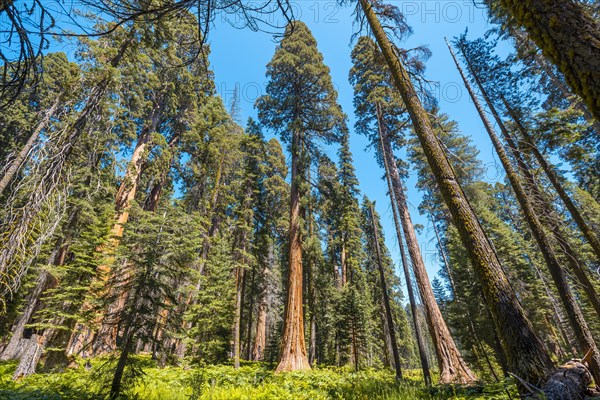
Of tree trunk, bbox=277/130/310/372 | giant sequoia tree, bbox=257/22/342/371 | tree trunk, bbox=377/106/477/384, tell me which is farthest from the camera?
giant sequoia tree, bbox=257/22/342/371

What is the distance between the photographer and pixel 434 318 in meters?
7.52

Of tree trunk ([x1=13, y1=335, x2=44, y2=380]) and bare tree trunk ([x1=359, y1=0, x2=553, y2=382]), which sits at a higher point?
bare tree trunk ([x1=359, y1=0, x2=553, y2=382])

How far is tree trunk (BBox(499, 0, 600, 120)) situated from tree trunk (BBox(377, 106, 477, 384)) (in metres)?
7.60

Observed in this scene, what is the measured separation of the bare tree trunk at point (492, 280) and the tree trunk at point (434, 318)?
5372 mm

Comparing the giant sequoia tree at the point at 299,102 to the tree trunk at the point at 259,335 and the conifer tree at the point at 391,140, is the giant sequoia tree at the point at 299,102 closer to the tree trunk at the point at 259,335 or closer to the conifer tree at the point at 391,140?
the conifer tree at the point at 391,140

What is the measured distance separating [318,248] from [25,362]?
374 inches

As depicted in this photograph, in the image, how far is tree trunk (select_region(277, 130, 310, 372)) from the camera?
7.74m

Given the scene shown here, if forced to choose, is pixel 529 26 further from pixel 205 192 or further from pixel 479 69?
pixel 205 192

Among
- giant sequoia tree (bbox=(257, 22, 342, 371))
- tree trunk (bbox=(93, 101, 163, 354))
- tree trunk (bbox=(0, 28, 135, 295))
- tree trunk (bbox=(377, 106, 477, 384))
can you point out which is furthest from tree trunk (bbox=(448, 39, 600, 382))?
tree trunk (bbox=(93, 101, 163, 354))

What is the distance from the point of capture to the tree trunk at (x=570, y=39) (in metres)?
1.65

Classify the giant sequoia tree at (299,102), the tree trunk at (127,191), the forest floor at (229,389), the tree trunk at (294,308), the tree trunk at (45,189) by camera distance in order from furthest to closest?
1. the giant sequoia tree at (299,102)
2. the tree trunk at (127,191)
3. the tree trunk at (294,308)
4. the forest floor at (229,389)
5. the tree trunk at (45,189)

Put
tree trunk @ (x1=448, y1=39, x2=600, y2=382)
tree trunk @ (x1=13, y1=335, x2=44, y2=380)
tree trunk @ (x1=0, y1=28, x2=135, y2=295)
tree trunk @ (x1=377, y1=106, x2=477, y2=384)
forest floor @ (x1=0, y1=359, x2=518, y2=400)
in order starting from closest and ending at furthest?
tree trunk @ (x1=0, y1=28, x2=135, y2=295) → forest floor @ (x1=0, y1=359, x2=518, y2=400) → tree trunk @ (x1=448, y1=39, x2=600, y2=382) → tree trunk @ (x1=13, y1=335, x2=44, y2=380) → tree trunk @ (x1=377, y1=106, x2=477, y2=384)

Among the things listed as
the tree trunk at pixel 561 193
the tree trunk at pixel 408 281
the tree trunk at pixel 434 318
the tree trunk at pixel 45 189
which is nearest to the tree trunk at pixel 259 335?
the tree trunk at pixel 408 281

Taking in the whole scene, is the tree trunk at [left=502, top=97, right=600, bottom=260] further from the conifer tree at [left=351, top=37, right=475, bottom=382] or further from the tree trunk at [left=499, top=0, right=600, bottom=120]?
the tree trunk at [left=499, top=0, right=600, bottom=120]
